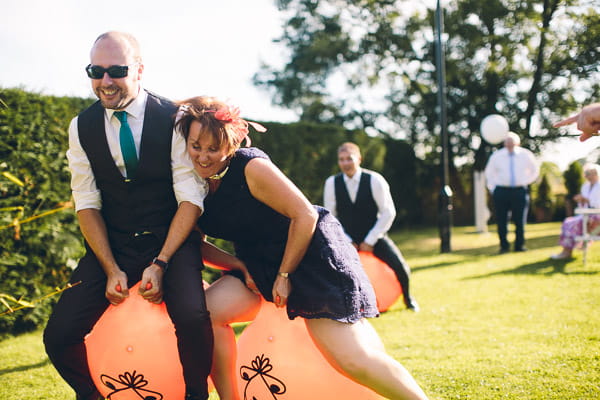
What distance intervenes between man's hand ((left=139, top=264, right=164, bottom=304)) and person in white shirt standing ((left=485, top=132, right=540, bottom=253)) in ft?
30.9

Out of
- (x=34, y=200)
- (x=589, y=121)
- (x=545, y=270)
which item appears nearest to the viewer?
(x=589, y=121)

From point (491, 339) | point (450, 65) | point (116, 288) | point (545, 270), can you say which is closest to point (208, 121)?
point (116, 288)

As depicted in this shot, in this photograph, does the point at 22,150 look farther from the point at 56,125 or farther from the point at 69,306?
the point at 69,306

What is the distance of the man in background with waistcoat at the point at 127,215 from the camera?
2781 millimetres

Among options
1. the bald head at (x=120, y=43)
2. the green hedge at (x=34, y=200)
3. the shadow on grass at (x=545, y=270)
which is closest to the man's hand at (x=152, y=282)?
the bald head at (x=120, y=43)

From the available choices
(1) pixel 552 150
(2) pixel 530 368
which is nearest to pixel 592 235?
(2) pixel 530 368

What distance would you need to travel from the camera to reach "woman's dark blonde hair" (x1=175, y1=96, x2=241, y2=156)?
8.78 feet

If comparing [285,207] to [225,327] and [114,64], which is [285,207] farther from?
[114,64]

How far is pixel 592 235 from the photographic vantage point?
8930 millimetres

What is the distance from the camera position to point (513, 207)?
10.8 metres

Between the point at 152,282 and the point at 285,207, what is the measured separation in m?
0.84

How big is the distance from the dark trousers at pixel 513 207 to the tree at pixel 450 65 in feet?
31.5

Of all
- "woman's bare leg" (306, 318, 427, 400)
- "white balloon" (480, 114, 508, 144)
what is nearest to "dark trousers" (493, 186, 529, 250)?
"white balloon" (480, 114, 508, 144)

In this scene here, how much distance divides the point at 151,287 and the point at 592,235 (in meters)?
8.55
